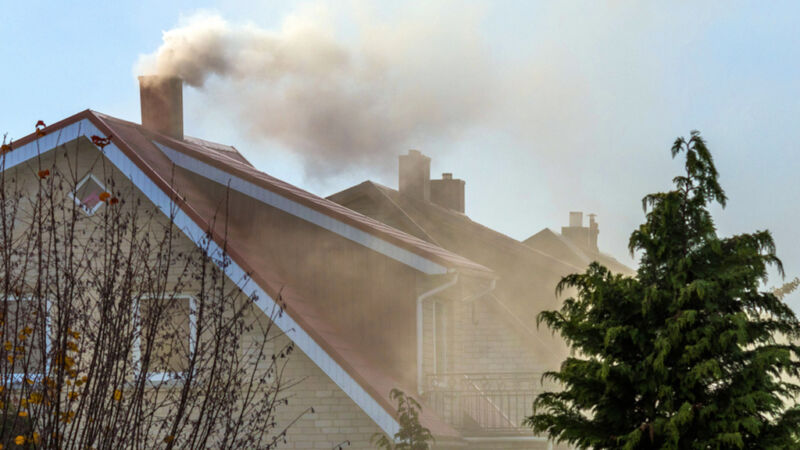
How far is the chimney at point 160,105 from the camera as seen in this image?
20219mm

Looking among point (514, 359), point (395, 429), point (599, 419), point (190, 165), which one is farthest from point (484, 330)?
point (599, 419)

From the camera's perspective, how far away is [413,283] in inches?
684

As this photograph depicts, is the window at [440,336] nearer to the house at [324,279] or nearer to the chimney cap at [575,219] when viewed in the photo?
the house at [324,279]

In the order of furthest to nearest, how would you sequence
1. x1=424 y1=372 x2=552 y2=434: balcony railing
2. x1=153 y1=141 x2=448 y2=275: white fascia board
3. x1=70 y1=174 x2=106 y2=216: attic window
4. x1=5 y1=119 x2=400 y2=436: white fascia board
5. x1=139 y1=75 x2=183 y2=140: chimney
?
x1=139 y1=75 x2=183 y2=140: chimney
x1=424 y1=372 x2=552 y2=434: balcony railing
x1=153 y1=141 x2=448 y2=275: white fascia board
x1=70 y1=174 x2=106 y2=216: attic window
x1=5 y1=119 x2=400 y2=436: white fascia board

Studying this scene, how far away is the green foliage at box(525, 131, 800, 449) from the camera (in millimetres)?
11062

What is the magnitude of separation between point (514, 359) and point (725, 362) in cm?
1248

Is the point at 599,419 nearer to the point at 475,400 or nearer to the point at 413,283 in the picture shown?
the point at 413,283

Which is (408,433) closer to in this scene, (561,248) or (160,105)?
(160,105)

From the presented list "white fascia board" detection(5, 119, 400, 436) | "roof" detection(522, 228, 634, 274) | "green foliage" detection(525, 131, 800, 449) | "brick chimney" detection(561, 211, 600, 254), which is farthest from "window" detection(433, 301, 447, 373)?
"brick chimney" detection(561, 211, 600, 254)

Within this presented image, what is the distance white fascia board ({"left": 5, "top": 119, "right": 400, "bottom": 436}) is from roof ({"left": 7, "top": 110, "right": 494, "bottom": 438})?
7 centimetres

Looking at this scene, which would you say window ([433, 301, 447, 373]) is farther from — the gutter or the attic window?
the attic window

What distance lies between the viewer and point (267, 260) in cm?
1720

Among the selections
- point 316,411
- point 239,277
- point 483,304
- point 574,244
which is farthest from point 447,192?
point 239,277

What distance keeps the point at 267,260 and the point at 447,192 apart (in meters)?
20.4
